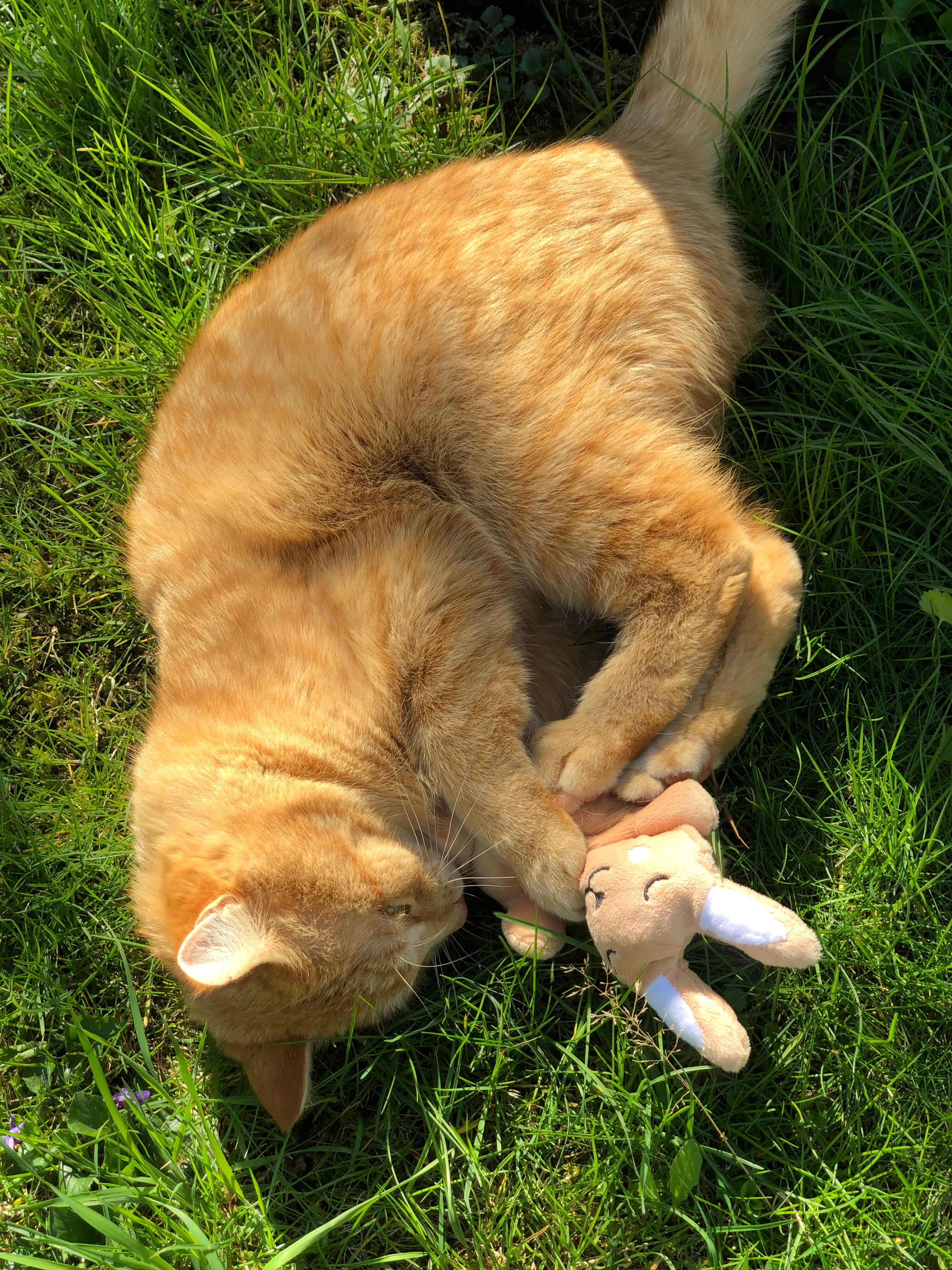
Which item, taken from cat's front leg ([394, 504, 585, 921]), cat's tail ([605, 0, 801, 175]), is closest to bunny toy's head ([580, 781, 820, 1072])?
cat's front leg ([394, 504, 585, 921])

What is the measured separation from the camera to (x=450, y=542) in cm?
221

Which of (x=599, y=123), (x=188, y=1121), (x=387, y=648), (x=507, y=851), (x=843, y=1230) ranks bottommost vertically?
(x=843, y=1230)

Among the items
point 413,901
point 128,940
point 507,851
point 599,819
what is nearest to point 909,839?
point 599,819

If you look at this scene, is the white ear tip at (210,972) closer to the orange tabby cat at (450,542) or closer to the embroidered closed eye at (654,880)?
the orange tabby cat at (450,542)

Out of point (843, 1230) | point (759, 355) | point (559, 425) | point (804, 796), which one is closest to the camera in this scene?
point (843, 1230)

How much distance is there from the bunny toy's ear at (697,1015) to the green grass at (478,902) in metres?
0.30

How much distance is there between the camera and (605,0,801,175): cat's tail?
7.56 ft

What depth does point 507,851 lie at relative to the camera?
2.10 meters

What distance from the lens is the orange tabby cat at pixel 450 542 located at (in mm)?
2064

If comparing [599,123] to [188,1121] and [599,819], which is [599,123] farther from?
[188,1121]

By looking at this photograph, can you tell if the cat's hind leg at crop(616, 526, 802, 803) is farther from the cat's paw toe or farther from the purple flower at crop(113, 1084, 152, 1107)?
the purple flower at crop(113, 1084, 152, 1107)

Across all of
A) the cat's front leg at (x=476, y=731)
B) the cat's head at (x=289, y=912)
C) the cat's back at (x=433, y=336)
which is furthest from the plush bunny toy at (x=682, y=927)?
the cat's back at (x=433, y=336)

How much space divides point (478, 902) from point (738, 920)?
0.81 metres

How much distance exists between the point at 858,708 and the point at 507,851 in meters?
0.98
